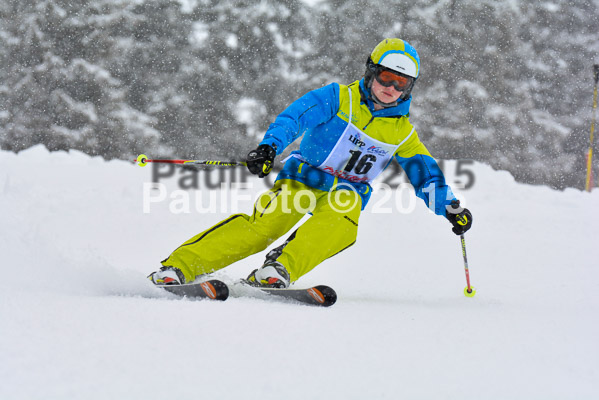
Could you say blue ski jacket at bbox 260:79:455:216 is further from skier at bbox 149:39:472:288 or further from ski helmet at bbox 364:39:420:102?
ski helmet at bbox 364:39:420:102

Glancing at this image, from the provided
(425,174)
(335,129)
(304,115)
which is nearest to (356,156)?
(335,129)

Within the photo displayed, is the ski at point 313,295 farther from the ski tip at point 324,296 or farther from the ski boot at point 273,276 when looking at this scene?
the ski boot at point 273,276

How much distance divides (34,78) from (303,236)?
54.8 feet

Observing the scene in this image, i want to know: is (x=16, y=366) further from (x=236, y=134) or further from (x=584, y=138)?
(x=584, y=138)

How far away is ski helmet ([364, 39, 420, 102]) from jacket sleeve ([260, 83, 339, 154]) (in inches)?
10.0

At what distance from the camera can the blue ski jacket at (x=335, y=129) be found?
3623 millimetres

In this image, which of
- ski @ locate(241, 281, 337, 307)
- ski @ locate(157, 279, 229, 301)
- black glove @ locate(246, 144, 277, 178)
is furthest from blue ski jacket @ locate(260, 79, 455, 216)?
ski @ locate(157, 279, 229, 301)

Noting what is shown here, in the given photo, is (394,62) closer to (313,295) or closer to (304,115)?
(304,115)

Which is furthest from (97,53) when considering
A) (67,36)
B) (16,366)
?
(16,366)

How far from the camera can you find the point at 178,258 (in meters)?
3.37

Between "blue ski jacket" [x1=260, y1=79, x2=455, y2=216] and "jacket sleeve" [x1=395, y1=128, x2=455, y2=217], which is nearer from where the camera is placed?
"blue ski jacket" [x1=260, y1=79, x2=455, y2=216]

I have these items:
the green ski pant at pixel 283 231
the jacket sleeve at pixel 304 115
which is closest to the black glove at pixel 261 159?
the jacket sleeve at pixel 304 115

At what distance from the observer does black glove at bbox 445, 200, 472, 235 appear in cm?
380

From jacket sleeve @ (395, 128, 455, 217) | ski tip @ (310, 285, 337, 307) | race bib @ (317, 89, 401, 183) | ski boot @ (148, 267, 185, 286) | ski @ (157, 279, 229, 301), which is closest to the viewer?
ski @ (157, 279, 229, 301)
